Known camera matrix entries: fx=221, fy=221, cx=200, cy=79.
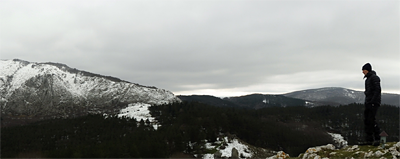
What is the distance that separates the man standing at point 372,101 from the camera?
13.2 m

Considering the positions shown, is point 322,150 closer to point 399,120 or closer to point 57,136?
point 57,136

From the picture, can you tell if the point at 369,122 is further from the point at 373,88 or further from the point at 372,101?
the point at 373,88

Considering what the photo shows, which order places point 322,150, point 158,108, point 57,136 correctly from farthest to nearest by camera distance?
point 158,108, point 57,136, point 322,150

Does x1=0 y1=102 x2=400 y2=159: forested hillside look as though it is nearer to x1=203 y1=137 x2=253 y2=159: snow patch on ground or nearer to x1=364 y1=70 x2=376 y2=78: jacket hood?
x1=203 y1=137 x2=253 y2=159: snow patch on ground

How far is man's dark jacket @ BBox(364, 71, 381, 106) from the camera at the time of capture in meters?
13.2

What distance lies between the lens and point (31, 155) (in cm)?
9394

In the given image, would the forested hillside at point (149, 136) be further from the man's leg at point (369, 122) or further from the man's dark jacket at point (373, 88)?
the man's dark jacket at point (373, 88)

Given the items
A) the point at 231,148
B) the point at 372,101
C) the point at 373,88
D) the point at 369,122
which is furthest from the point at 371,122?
the point at 231,148

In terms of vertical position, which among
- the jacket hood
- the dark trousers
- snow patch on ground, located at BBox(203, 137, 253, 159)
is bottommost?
snow patch on ground, located at BBox(203, 137, 253, 159)

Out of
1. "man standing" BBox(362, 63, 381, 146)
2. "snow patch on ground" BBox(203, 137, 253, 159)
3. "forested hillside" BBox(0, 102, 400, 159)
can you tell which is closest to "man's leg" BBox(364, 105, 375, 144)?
"man standing" BBox(362, 63, 381, 146)

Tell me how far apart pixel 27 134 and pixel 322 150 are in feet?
481

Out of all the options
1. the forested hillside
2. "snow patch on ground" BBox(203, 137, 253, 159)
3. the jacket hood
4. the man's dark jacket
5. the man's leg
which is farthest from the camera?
the forested hillside

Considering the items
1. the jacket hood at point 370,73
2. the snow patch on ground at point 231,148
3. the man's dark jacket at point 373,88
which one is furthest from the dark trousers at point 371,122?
the snow patch on ground at point 231,148

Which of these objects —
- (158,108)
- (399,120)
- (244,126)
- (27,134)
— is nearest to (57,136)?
(27,134)
